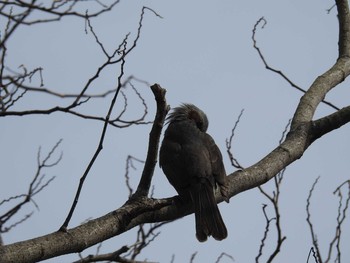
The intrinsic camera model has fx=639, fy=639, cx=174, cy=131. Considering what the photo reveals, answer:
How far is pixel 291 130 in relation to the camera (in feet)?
18.5

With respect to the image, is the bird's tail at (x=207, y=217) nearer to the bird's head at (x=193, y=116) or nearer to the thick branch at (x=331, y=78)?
the thick branch at (x=331, y=78)

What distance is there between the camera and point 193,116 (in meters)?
6.94

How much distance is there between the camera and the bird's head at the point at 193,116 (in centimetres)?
689

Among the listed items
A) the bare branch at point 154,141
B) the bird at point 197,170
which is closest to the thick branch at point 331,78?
the bird at point 197,170

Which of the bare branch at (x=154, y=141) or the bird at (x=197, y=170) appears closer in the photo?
the bare branch at (x=154, y=141)

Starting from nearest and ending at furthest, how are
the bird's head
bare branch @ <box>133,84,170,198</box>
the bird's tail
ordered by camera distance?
bare branch @ <box>133,84,170,198</box> → the bird's tail → the bird's head

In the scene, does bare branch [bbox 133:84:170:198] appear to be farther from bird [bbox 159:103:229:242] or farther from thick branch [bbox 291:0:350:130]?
thick branch [bbox 291:0:350:130]

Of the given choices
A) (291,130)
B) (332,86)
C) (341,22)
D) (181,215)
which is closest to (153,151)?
(181,215)

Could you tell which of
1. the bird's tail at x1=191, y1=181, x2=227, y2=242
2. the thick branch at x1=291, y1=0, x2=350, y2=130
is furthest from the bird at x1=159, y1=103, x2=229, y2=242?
the thick branch at x1=291, y1=0, x2=350, y2=130

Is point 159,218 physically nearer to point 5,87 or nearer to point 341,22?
point 5,87

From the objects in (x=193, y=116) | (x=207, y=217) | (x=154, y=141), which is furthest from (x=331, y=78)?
(x=154, y=141)

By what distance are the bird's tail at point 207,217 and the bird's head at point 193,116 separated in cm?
140

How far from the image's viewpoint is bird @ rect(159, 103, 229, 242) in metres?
5.50

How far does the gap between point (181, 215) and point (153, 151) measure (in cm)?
81
